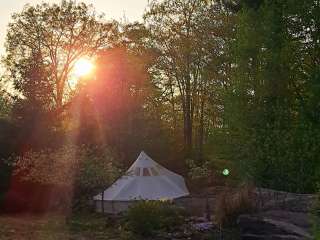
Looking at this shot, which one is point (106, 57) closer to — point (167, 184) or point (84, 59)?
point (84, 59)

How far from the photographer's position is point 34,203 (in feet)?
93.9

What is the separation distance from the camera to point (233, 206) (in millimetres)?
16469

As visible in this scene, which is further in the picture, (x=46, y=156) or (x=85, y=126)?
(x=85, y=126)

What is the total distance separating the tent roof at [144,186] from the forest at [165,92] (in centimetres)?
61

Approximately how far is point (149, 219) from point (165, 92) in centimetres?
3251

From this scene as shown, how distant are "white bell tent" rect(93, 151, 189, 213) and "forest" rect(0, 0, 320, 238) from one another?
2.04 feet

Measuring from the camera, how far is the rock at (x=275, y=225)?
13.2m

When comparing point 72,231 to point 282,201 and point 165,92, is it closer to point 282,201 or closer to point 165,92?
point 282,201

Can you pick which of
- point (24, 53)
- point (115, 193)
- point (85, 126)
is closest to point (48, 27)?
point (24, 53)

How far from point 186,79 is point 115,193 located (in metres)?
20.9

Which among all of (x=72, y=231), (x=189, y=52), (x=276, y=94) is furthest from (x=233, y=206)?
(x=189, y=52)

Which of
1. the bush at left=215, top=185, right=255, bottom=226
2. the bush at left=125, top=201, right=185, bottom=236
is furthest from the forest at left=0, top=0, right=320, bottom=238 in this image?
the bush at left=125, top=201, right=185, bottom=236

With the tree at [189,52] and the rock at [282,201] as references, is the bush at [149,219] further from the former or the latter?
the tree at [189,52]

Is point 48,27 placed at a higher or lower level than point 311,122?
higher
